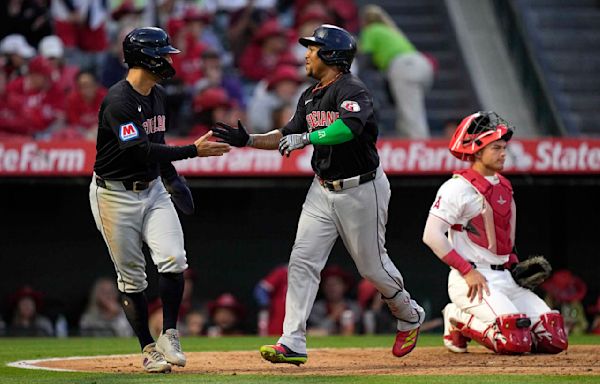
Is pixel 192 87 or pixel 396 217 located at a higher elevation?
pixel 192 87

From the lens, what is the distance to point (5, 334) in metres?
11.2

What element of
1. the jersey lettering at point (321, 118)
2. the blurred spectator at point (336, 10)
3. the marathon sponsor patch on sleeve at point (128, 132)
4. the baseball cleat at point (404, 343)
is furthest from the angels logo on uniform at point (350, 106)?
the blurred spectator at point (336, 10)

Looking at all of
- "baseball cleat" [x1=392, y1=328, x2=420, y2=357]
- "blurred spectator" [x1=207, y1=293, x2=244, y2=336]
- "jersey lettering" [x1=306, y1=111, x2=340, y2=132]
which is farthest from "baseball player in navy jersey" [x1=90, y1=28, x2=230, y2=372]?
"blurred spectator" [x1=207, y1=293, x2=244, y2=336]

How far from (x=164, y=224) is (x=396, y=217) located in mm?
5645

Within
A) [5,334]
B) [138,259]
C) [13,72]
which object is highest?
[13,72]

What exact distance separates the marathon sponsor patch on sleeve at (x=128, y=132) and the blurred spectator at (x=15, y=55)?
6.11 m

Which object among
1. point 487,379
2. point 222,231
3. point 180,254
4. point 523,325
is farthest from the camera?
point 222,231

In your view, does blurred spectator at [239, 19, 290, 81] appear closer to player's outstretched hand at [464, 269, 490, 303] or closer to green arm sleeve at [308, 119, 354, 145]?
player's outstretched hand at [464, 269, 490, 303]

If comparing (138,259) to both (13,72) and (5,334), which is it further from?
(13,72)

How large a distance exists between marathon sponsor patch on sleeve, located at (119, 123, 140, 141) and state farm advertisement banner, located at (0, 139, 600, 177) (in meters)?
4.30

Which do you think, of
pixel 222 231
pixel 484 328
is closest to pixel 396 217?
pixel 222 231

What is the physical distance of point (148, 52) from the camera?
21.7ft

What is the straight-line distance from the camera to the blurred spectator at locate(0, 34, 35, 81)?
12.4 metres

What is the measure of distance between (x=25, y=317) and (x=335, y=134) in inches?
222
